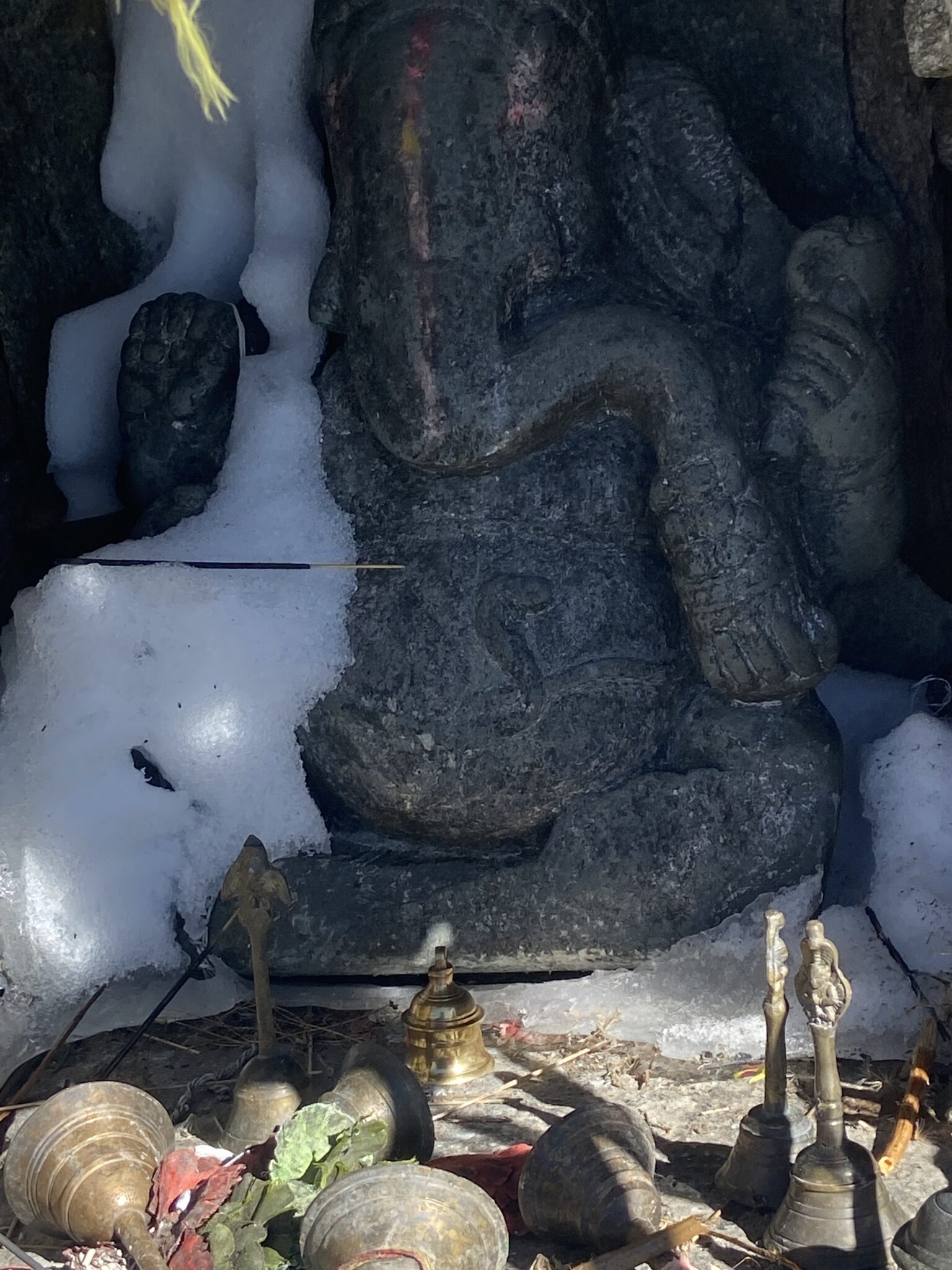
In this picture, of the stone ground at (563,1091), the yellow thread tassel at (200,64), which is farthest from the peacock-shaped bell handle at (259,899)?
the yellow thread tassel at (200,64)

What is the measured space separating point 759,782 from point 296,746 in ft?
3.57

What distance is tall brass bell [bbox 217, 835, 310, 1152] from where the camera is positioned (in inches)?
99.0

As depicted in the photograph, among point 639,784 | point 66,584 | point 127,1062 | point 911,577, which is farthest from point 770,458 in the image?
point 127,1062

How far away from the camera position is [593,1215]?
2.08 meters

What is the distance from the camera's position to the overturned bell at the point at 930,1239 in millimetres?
1874

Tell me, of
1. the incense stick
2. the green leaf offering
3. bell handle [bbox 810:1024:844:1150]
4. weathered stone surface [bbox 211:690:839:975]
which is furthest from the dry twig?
the incense stick

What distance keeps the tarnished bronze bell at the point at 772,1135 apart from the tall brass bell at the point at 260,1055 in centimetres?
77

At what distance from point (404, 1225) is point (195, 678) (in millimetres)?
1692

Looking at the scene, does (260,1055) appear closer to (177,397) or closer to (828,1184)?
(828,1184)

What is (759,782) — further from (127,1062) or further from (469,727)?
(127,1062)

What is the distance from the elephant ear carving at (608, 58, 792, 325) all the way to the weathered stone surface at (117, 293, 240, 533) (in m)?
1.07

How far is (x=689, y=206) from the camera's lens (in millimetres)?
3381

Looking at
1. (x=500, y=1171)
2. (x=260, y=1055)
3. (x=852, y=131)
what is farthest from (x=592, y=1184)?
(x=852, y=131)

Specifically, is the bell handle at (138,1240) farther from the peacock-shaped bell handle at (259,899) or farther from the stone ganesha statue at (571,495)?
the stone ganesha statue at (571,495)
